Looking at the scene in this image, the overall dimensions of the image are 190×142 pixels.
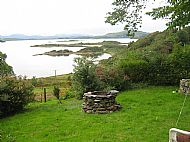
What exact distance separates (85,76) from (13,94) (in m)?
4.04

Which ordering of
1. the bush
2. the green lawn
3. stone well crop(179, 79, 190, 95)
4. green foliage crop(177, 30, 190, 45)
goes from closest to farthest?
1. the green lawn
2. the bush
3. stone well crop(179, 79, 190, 95)
4. green foliage crop(177, 30, 190, 45)

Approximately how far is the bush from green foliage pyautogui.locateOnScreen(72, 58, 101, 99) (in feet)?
8.95

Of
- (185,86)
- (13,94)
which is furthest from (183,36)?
(13,94)

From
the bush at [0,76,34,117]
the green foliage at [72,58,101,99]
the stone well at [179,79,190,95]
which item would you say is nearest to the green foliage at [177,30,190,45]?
the stone well at [179,79,190,95]

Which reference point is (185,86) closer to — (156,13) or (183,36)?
(156,13)

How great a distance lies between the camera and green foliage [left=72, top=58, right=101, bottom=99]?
1705cm

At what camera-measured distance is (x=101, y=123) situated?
36.7 feet

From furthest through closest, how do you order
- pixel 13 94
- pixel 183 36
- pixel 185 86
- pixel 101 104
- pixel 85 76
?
pixel 183 36 < pixel 85 76 < pixel 185 86 < pixel 13 94 < pixel 101 104

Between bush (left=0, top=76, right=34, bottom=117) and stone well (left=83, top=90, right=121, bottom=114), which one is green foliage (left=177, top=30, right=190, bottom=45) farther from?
stone well (left=83, top=90, right=121, bottom=114)

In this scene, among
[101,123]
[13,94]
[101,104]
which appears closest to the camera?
[101,123]

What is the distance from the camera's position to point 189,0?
11.5 metres

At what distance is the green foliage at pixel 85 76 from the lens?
1705cm

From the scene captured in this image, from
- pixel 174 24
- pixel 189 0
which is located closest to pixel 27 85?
pixel 174 24

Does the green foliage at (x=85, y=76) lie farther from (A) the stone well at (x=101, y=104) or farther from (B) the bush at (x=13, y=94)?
(A) the stone well at (x=101, y=104)
